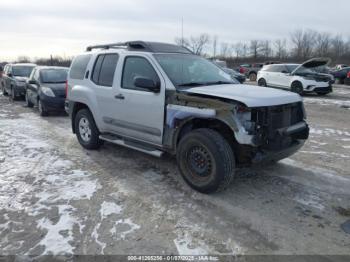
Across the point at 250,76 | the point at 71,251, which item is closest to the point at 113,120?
the point at 71,251

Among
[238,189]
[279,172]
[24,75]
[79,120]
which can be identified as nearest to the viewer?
[238,189]

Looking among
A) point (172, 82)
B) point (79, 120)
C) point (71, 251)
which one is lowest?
point (71, 251)

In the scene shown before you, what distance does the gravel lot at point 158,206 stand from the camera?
310 cm

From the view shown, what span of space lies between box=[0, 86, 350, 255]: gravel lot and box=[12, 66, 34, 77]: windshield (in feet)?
31.6

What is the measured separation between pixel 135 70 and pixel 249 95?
2.00 meters

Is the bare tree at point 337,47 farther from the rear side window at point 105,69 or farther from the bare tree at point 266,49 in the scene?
the rear side window at point 105,69

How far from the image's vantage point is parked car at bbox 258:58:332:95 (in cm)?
1474

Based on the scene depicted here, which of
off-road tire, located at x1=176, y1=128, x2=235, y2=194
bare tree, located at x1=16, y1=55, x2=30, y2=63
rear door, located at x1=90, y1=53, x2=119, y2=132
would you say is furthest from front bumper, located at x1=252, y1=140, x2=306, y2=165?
bare tree, located at x1=16, y1=55, x2=30, y2=63

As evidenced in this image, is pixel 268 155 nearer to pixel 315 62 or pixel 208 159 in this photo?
pixel 208 159

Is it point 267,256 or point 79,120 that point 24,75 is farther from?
point 267,256

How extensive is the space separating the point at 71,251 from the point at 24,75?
531 inches

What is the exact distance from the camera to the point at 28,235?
10.6 feet

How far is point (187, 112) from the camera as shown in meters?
4.21

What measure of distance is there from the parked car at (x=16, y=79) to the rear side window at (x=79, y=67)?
8.28 m
